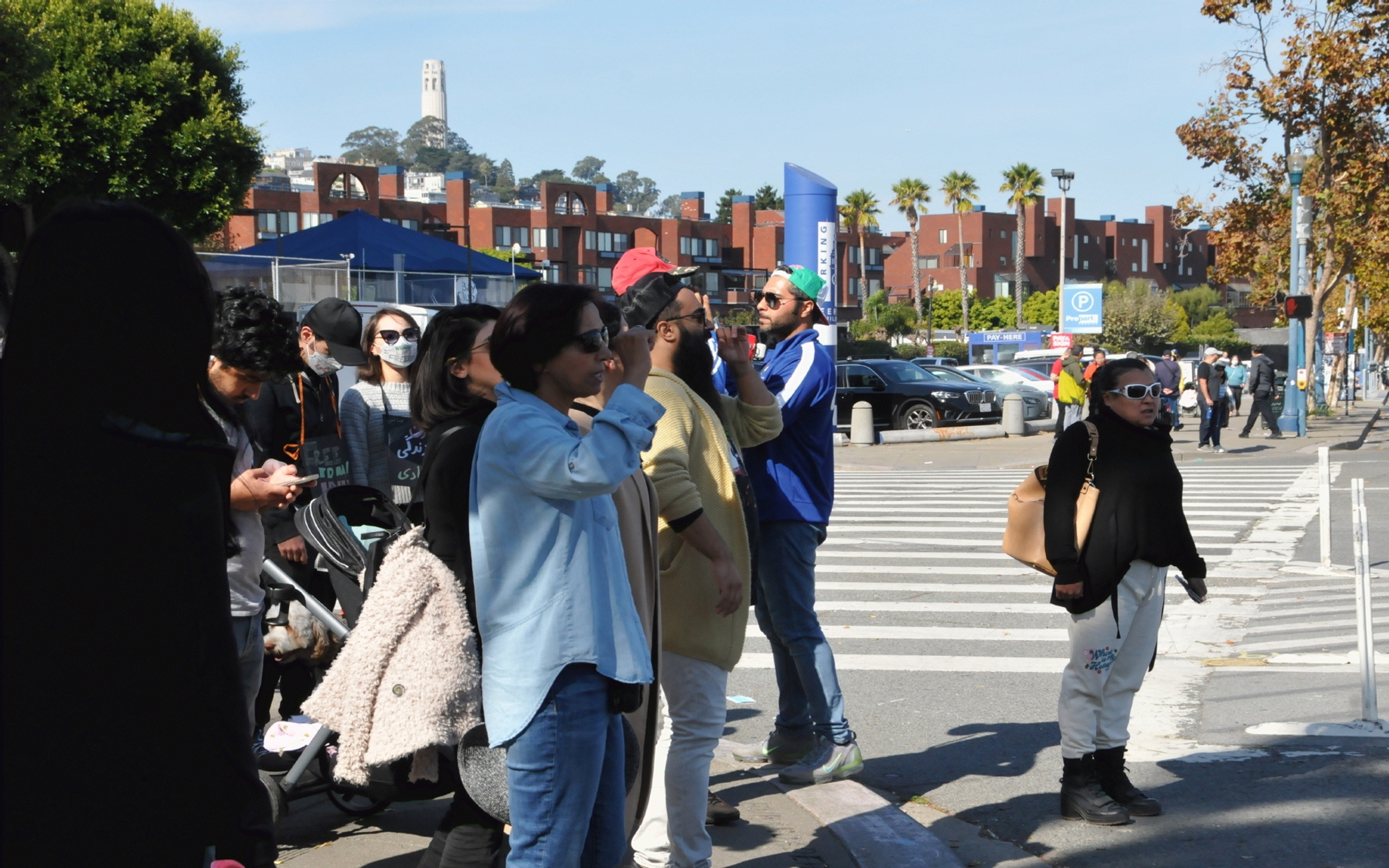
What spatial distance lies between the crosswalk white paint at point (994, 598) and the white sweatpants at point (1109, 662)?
1091mm

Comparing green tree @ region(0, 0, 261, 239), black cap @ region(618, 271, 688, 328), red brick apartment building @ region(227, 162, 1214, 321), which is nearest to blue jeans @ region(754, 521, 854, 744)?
black cap @ region(618, 271, 688, 328)

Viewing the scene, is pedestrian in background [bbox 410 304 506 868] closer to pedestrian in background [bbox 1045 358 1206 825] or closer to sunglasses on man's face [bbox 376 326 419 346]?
sunglasses on man's face [bbox 376 326 419 346]

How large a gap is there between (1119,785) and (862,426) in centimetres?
2175

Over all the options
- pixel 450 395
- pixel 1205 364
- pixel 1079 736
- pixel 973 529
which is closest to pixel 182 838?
pixel 450 395

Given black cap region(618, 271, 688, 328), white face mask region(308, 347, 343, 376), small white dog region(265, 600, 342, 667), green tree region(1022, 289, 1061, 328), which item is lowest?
small white dog region(265, 600, 342, 667)

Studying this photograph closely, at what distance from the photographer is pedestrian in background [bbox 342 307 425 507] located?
5805 mm

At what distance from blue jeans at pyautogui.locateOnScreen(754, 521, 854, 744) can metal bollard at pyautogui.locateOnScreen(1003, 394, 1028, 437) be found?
23.8 meters

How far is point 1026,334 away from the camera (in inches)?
2670

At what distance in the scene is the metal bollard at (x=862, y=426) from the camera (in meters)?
26.8

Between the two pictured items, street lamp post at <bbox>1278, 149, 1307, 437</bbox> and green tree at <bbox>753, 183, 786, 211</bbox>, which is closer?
street lamp post at <bbox>1278, 149, 1307, 437</bbox>

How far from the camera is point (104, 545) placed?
1874 millimetres

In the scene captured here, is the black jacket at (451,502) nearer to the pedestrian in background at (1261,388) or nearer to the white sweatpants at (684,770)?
the white sweatpants at (684,770)

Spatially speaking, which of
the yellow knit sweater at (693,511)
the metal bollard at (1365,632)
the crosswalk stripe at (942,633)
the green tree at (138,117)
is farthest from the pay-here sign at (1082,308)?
the yellow knit sweater at (693,511)

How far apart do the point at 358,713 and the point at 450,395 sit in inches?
35.1
